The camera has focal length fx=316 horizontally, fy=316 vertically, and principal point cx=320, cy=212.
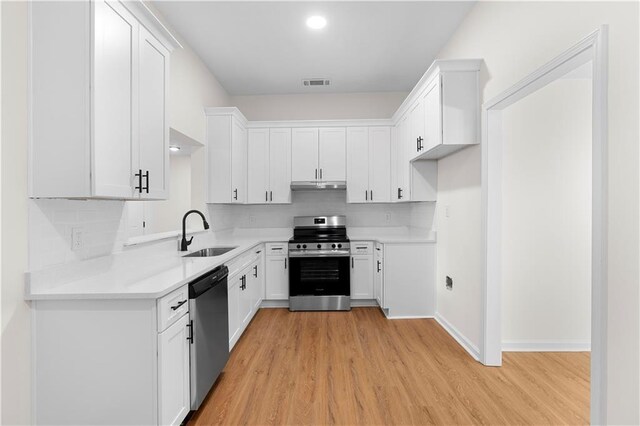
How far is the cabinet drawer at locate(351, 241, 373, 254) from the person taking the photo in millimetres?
4262

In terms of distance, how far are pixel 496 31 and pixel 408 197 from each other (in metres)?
1.96

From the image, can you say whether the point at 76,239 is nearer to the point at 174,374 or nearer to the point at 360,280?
the point at 174,374

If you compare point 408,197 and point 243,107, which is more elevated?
point 243,107

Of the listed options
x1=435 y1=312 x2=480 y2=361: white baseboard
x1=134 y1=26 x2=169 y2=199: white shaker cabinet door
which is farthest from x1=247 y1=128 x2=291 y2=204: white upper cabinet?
x1=435 y1=312 x2=480 y2=361: white baseboard

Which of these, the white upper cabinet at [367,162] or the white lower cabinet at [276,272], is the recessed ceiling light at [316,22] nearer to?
the white upper cabinet at [367,162]

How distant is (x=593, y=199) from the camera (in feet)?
5.06

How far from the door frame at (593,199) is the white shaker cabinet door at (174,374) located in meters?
2.14

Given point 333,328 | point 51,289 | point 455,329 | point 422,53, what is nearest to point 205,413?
point 51,289

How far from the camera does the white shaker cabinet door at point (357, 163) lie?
14.7 ft

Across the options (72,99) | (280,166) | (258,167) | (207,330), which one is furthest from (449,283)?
(72,99)

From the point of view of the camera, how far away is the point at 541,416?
2021mm

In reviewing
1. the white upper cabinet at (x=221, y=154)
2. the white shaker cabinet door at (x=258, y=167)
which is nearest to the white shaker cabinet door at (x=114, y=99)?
the white upper cabinet at (x=221, y=154)

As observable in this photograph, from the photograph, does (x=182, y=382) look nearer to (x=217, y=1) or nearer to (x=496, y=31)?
(x=217, y=1)

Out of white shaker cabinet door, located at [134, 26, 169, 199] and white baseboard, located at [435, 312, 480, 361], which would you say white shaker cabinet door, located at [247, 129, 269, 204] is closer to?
white shaker cabinet door, located at [134, 26, 169, 199]
